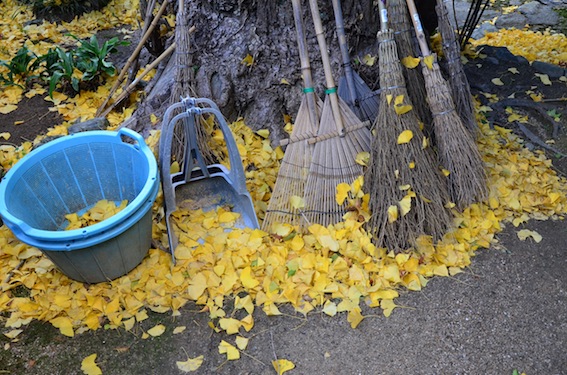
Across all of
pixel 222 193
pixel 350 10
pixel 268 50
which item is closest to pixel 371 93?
pixel 350 10

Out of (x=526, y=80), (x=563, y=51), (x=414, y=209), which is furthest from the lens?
(x=563, y=51)

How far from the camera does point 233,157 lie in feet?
8.46

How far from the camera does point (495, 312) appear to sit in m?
2.27

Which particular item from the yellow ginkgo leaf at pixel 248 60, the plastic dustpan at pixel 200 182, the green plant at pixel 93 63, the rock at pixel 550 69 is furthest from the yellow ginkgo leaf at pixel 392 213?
the green plant at pixel 93 63

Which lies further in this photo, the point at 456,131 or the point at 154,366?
the point at 456,131

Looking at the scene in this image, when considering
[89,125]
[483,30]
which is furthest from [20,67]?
[483,30]

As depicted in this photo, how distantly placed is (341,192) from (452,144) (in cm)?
65

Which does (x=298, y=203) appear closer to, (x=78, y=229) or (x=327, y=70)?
(x=327, y=70)

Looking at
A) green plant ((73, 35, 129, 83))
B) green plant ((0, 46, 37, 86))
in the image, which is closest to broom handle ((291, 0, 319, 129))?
green plant ((73, 35, 129, 83))

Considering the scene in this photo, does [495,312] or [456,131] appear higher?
[456,131]

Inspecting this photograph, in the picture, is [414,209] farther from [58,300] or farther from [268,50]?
[58,300]

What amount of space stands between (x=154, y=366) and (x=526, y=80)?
3.53 metres

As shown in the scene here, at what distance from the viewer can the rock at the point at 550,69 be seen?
3.98 metres

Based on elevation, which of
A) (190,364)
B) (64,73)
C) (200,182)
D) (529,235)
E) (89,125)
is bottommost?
(529,235)
